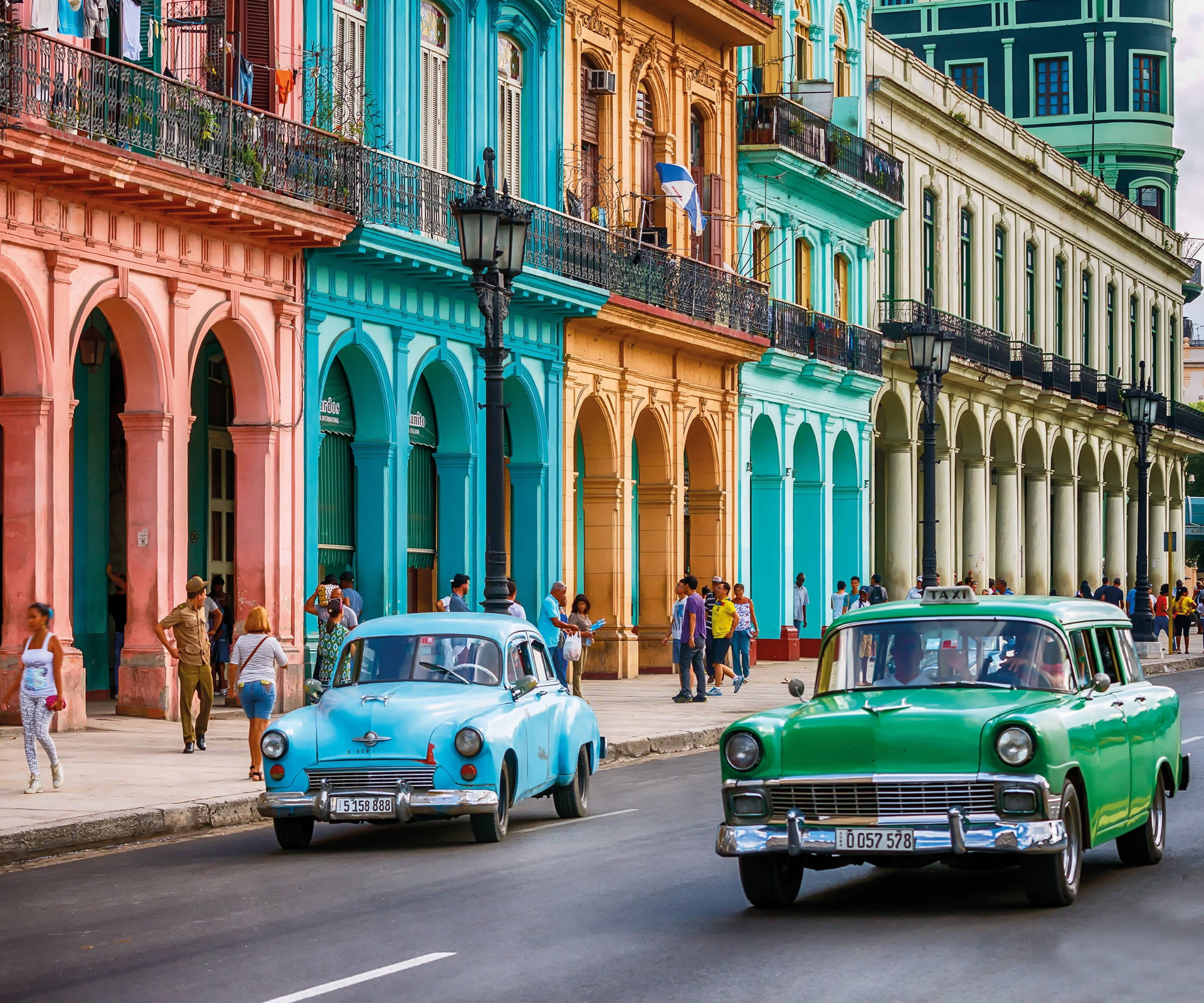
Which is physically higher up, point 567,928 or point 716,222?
point 716,222

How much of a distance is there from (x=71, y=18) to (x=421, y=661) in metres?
9.30

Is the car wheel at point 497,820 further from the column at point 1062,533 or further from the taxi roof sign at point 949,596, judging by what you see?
the column at point 1062,533

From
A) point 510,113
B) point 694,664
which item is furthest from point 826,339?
point 694,664

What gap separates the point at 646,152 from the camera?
112 feet

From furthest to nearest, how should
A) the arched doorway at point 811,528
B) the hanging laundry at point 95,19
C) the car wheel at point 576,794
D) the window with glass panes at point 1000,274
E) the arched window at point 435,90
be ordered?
the window with glass panes at point 1000,274 < the arched doorway at point 811,528 < the arched window at point 435,90 < the hanging laundry at point 95,19 < the car wheel at point 576,794

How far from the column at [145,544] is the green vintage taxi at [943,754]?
12.4 meters

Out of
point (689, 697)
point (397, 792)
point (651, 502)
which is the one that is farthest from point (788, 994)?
point (651, 502)

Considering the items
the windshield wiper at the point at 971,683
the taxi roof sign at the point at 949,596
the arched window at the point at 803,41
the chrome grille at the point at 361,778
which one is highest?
the arched window at the point at 803,41

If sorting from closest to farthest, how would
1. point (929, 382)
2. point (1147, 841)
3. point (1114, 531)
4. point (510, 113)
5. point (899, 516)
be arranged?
point (1147, 841)
point (510, 113)
point (929, 382)
point (899, 516)
point (1114, 531)

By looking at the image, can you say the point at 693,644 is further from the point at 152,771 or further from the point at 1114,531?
the point at 1114,531

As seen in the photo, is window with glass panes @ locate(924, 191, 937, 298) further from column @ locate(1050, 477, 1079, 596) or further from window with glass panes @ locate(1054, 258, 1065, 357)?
column @ locate(1050, 477, 1079, 596)

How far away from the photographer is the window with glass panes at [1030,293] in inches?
2092

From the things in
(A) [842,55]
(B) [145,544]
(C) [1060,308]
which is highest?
(A) [842,55]

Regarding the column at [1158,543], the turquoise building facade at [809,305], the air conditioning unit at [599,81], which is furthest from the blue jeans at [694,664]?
the column at [1158,543]
